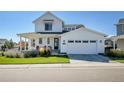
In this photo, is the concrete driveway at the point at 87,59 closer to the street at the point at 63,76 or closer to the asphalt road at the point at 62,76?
the street at the point at 63,76

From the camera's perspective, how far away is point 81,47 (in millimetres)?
28375

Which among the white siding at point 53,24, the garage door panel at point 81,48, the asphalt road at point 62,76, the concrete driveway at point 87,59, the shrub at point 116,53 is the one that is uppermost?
the white siding at point 53,24

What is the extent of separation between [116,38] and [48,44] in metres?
9.14

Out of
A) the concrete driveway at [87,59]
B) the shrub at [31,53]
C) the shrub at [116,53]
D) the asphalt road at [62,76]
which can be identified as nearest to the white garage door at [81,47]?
the shrub at [116,53]

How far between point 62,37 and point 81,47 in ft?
8.77

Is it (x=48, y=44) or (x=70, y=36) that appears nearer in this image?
(x=70, y=36)

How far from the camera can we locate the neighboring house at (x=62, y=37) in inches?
1120

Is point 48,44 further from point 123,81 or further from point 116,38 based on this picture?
point 123,81

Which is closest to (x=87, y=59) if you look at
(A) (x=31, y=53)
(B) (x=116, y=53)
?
A: (B) (x=116, y=53)

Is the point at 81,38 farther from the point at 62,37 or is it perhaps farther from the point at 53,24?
the point at 53,24

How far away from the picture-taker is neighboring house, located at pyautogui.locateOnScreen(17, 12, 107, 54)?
28.4 meters
